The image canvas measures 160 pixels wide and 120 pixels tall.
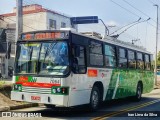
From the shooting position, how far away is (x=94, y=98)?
13734 millimetres

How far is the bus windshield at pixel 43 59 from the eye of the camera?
11828mm

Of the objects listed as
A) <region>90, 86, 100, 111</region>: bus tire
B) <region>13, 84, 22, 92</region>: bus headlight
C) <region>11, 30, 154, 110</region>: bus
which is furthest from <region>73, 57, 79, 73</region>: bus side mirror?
<region>13, 84, 22, 92</region>: bus headlight

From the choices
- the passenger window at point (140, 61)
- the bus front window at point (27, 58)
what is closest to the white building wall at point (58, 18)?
the passenger window at point (140, 61)

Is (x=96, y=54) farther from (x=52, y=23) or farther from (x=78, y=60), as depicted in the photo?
(x=52, y=23)

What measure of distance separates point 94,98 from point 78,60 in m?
2.10

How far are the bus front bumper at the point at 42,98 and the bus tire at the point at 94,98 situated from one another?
225 cm

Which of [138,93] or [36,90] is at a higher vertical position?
[36,90]

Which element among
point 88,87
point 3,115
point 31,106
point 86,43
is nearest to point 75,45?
point 86,43

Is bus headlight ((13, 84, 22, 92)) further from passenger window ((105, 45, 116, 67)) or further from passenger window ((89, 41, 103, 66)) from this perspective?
passenger window ((105, 45, 116, 67))

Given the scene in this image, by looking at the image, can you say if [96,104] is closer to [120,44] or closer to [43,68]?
[43,68]

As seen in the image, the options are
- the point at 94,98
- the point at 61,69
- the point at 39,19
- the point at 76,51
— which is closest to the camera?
the point at 61,69

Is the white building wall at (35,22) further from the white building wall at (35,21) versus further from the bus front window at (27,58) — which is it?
the bus front window at (27,58)

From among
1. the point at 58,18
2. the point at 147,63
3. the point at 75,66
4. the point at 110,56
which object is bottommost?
the point at 75,66

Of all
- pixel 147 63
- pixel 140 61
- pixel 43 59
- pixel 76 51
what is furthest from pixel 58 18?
pixel 43 59
